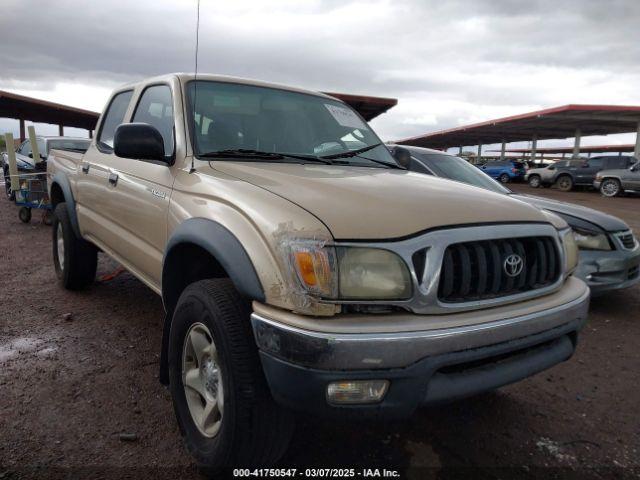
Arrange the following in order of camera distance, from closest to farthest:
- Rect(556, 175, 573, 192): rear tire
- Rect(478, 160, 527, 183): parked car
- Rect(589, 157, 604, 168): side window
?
Rect(589, 157, 604, 168): side window, Rect(556, 175, 573, 192): rear tire, Rect(478, 160, 527, 183): parked car

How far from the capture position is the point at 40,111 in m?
22.9

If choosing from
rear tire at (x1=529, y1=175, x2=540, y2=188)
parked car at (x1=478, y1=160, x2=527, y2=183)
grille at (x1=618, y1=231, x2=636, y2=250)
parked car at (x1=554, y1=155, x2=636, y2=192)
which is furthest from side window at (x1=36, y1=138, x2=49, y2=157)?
parked car at (x1=478, y1=160, x2=527, y2=183)

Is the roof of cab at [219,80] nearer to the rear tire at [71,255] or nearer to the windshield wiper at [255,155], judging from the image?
the windshield wiper at [255,155]

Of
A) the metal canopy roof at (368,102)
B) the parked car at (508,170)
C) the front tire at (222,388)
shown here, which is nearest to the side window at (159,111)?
the front tire at (222,388)

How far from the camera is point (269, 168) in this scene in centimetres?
240

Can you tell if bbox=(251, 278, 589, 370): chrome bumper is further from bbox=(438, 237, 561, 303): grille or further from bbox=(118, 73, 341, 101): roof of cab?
bbox=(118, 73, 341, 101): roof of cab

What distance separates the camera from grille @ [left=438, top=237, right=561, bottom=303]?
5.95 feet

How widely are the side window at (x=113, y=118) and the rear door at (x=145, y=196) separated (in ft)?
1.06

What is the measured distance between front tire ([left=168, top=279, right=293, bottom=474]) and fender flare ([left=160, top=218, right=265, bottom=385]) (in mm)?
131

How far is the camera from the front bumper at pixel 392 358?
5.22 ft

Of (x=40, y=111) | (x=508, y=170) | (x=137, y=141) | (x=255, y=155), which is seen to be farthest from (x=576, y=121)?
(x=137, y=141)

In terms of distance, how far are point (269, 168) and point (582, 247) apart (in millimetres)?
3427

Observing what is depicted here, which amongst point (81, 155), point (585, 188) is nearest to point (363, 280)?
point (81, 155)

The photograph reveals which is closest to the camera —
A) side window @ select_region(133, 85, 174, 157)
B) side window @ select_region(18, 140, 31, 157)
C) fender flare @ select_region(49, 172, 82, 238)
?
side window @ select_region(133, 85, 174, 157)
